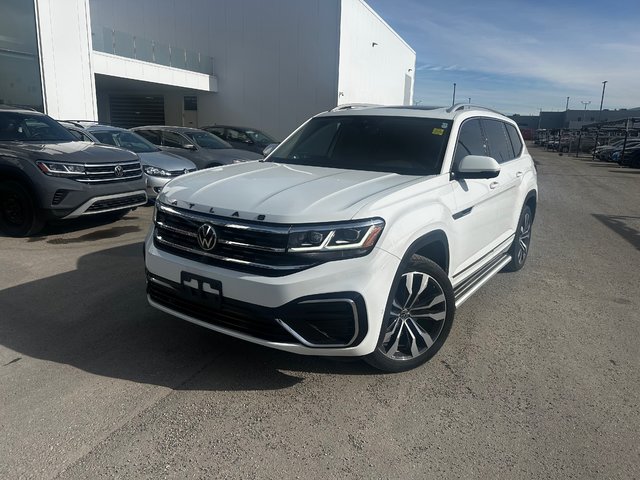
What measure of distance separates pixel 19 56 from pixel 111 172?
8.19 m

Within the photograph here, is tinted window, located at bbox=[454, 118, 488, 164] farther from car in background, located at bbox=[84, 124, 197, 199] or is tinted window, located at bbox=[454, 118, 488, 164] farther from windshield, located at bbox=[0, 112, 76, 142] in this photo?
windshield, located at bbox=[0, 112, 76, 142]

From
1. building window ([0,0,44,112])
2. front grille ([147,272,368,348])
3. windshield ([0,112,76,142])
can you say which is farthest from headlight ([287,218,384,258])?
building window ([0,0,44,112])

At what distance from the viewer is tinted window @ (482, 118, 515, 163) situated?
16.7ft

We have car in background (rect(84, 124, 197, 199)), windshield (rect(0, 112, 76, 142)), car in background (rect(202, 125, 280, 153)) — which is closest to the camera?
windshield (rect(0, 112, 76, 142))

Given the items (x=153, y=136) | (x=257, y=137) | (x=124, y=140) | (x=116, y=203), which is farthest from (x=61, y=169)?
(x=257, y=137)

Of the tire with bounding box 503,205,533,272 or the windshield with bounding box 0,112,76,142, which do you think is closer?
the tire with bounding box 503,205,533,272

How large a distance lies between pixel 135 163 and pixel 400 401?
19.7 feet

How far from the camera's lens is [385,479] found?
246 centimetres

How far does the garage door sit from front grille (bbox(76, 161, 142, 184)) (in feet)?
70.9

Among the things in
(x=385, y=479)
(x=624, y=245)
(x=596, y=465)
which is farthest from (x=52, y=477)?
(x=624, y=245)

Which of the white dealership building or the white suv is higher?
the white dealership building

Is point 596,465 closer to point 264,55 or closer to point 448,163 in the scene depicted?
point 448,163

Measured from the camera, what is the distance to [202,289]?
3.07 meters

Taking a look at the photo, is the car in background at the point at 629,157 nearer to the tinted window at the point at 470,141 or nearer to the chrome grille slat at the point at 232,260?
the tinted window at the point at 470,141
